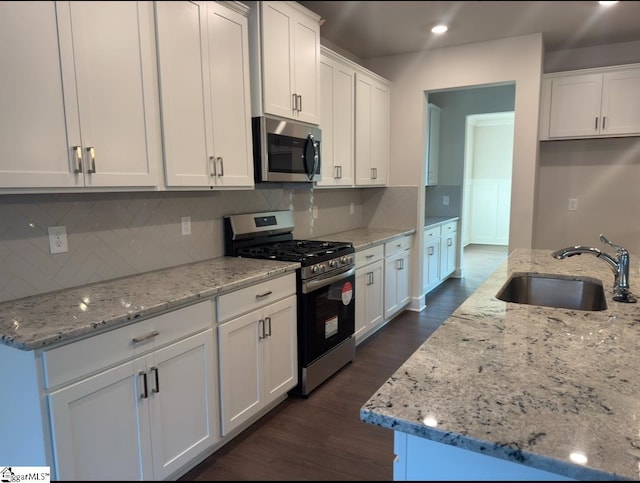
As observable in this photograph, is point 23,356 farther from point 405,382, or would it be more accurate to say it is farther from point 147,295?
point 405,382

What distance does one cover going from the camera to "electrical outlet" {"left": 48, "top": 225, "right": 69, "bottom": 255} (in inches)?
70.8

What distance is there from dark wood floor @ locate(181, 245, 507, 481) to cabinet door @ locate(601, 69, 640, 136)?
7.34ft

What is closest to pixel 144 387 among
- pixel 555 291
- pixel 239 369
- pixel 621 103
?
pixel 239 369

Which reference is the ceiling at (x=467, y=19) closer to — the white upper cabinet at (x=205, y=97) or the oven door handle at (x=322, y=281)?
the white upper cabinet at (x=205, y=97)

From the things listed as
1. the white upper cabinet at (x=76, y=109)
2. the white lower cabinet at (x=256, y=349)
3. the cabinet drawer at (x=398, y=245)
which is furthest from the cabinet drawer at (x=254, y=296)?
the cabinet drawer at (x=398, y=245)

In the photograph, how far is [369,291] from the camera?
349 cm

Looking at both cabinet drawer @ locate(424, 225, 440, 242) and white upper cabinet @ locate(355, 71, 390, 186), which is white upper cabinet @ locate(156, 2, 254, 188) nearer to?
white upper cabinet @ locate(355, 71, 390, 186)

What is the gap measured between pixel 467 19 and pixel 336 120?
10.3ft

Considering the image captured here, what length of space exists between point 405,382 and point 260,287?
136 centimetres

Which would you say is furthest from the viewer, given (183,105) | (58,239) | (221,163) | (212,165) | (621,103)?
(621,103)

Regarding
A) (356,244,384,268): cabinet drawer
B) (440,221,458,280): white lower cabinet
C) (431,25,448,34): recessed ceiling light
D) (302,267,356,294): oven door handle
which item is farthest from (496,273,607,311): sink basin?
(440,221,458,280): white lower cabinet

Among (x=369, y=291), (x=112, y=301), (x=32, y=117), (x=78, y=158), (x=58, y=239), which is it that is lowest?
(x=369, y=291)

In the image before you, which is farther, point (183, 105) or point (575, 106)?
point (575, 106)

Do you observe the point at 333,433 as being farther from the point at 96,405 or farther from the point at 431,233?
the point at 431,233
